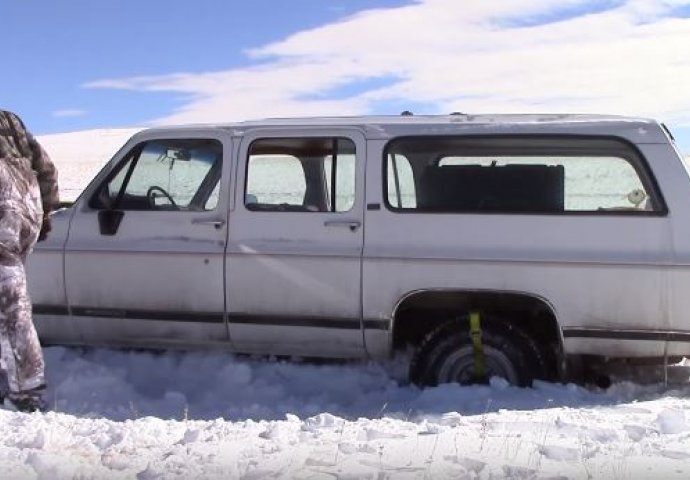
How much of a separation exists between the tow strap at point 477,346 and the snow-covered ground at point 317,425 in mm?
135

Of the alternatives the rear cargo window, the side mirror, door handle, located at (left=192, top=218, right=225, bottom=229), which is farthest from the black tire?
the side mirror

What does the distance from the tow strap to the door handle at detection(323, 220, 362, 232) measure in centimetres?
93

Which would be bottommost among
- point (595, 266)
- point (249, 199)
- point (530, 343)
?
point (530, 343)

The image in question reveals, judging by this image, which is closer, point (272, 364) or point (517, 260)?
point (517, 260)

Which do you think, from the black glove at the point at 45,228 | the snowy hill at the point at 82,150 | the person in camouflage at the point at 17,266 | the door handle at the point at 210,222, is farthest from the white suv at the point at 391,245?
the snowy hill at the point at 82,150

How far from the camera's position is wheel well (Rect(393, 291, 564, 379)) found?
212 inches

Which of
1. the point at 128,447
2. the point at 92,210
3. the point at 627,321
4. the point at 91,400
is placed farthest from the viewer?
the point at 92,210

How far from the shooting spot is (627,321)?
512 cm

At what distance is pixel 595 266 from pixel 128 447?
2.88 metres

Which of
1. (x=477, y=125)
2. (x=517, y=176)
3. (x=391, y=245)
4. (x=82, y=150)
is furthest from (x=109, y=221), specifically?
(x=82, y=150)

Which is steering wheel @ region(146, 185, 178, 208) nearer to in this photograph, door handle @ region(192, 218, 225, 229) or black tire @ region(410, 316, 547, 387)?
door handle @ region(192, 218, 225, 229)

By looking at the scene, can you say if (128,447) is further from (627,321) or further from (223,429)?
(627,321)

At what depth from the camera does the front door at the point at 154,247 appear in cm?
575

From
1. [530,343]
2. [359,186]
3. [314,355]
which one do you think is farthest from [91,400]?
[530,343]
